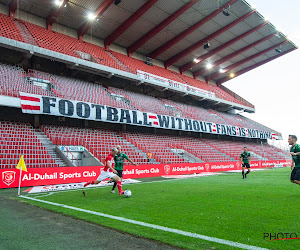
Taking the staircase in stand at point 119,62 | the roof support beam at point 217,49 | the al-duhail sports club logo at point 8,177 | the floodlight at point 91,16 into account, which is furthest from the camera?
the roof support beam at point 217,49

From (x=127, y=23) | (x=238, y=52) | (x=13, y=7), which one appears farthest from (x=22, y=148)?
(x=238, y=52)

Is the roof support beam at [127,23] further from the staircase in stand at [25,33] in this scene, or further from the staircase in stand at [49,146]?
the staircase in stand at [49,146]

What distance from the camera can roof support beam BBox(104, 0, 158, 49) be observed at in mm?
22005

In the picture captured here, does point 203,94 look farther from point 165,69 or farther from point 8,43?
point 8,43

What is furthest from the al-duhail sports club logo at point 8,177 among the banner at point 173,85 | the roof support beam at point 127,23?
the roof support beam at point 127,23

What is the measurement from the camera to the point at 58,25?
24.7 m

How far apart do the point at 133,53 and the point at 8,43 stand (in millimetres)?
16229

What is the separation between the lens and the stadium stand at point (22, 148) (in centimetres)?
1289

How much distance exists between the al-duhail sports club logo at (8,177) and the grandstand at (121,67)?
1654mm

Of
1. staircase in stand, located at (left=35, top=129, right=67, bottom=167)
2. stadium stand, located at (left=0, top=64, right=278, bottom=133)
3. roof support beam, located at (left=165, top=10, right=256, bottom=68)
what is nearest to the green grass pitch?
staircase in stand, located at (left=35, top=129, right=67, bottom=167)

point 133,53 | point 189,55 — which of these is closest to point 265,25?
point 189,55

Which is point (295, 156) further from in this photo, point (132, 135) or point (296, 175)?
point (132, 135)

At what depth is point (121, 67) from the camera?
81.0ft

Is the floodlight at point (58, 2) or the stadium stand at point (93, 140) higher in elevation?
the floodlight at point (58, 2)
